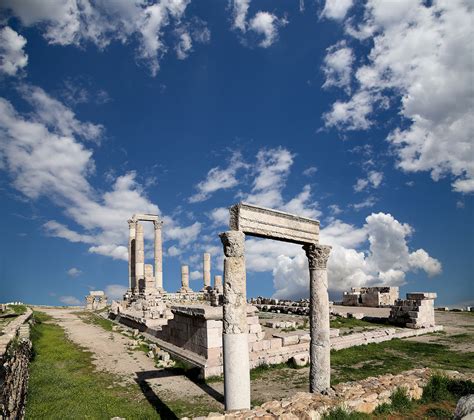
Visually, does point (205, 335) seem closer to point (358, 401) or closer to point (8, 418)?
point (358, 401)

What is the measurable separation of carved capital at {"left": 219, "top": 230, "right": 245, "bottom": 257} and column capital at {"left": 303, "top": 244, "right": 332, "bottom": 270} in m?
2.50

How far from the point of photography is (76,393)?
10.2 m

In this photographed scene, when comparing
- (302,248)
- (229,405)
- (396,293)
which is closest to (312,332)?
(302,248)

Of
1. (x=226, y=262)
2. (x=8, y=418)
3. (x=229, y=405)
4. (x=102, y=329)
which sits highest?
(x=226, y=262)

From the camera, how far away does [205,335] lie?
41.0 feet

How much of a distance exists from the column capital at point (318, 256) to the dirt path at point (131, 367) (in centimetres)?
456

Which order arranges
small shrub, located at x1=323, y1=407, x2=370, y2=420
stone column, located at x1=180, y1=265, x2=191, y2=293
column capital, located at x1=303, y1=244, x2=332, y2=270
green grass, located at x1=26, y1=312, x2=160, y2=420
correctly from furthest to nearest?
1. stone column, located at x1=180, y1=265, x2=191, y2=293
2. column capital, located at x1=303, y1=244, x2=332, y2=270
3. green grass, located at x1=26, y1=312, x2=160, y2=420
4. small shrub, located at x1=323, y1=407, x2=370, y2=420

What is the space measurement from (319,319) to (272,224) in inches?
117

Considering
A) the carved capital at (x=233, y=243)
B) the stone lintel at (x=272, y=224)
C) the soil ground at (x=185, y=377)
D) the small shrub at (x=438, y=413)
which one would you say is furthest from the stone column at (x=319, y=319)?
the carved capital at (x=233, y=243)

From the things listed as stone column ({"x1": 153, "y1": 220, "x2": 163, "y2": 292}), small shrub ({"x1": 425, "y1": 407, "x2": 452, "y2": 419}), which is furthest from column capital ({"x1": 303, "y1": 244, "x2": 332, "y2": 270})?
stone column ({"x1": 153, "y1": 220, "x2": 163, "y2": 292})

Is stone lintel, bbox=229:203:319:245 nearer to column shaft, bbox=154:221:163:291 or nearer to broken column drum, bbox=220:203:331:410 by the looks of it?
broken column drum, bbox=220:203:331:410

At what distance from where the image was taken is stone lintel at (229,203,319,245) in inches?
332

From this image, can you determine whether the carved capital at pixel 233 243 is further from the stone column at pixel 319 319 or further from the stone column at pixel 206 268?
the stone column at pixel 206 268

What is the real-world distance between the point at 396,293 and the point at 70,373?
28194 mm
